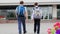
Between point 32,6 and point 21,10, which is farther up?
point 21,10

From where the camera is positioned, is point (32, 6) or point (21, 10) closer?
point (21, 10)

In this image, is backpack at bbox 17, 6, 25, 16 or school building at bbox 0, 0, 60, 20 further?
school building at bbox 0, 0, 60, 20

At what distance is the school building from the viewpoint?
39438 millimetres

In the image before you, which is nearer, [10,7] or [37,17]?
[37,17]

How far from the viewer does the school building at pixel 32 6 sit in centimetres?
3944

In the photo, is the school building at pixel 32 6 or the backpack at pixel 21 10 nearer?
the backpack at pixel 21 10

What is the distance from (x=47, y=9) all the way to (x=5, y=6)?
280 inches

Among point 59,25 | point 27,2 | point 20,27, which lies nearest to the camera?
point 59,25

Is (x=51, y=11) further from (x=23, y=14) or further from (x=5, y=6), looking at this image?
(x=23, y=14)

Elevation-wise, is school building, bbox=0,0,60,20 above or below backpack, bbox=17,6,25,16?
below

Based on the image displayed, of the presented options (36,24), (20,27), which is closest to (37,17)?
(36,24)

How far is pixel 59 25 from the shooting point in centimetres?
597

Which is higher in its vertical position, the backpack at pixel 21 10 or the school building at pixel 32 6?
the backpack at pixel 21 10

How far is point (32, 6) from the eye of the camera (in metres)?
40.4
